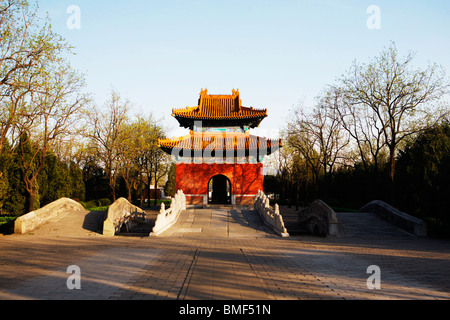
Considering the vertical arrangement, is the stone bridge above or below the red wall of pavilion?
below

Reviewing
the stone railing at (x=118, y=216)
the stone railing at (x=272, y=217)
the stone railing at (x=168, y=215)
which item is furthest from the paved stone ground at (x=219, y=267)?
the stone railing at (x=272, y=217)

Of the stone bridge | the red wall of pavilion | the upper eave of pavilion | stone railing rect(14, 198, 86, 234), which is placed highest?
the upper eave of pavilion

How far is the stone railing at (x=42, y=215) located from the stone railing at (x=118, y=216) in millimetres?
3216

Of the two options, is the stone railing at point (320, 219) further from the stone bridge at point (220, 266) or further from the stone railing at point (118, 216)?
the stone railing at point (118, 216)

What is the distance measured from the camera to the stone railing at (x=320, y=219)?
16.5 meters

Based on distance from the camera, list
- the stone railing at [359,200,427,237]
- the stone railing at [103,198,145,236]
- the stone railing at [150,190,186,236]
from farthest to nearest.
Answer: the stone railing at [150,190,186,236] < the stone railing at [103,198,145,236] < the stone railing at [359,200,427,237]

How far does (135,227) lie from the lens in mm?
20250

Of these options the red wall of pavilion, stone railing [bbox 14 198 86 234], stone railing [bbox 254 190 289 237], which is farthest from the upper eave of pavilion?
stone railing [bbox 14 198 86 234]

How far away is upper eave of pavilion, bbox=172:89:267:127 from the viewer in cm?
2695

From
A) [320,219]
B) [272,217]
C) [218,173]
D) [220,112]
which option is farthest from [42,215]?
[220,112]

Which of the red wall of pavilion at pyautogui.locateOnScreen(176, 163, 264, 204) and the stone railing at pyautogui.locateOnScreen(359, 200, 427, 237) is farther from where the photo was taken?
the red wall of pavilion at pyautogui.locateOnScreen(176, 163, 264, 204)

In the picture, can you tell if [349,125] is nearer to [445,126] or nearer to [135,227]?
[445,126]

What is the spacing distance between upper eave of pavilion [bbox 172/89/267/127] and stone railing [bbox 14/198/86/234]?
10.6 metres

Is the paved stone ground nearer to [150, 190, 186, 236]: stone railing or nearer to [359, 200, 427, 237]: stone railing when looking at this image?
[359, 200, 427, 237]: stone railing
